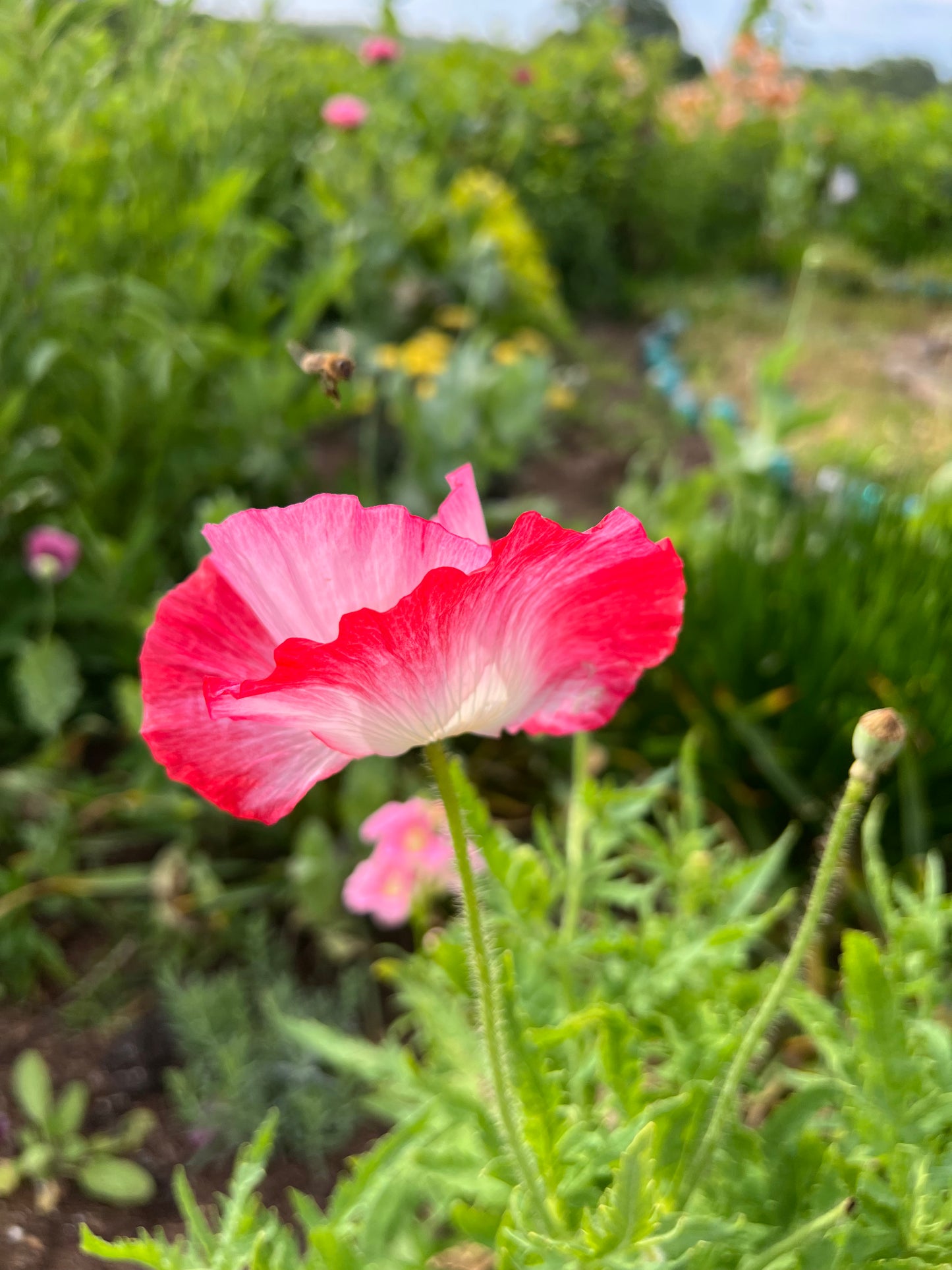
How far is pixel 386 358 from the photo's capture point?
9.35 feet

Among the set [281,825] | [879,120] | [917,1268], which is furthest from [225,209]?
[879,120]

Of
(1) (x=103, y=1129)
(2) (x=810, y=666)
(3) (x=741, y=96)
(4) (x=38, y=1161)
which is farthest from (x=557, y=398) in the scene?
(3) (x=741, y=96)

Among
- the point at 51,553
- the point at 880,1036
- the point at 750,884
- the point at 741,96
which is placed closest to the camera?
the point at 880,1036

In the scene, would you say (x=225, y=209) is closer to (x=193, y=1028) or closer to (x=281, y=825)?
(x=281, y=825)

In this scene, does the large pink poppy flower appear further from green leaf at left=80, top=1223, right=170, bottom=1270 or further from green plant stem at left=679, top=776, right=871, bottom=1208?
green leaf at left=80, top=1223, right=170, bottom=1270

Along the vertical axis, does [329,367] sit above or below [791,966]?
above

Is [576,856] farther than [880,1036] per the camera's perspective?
Yes

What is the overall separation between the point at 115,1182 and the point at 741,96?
8901mm

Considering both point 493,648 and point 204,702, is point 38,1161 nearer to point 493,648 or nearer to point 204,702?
point 204,702

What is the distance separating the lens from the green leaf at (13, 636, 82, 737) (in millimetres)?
1677

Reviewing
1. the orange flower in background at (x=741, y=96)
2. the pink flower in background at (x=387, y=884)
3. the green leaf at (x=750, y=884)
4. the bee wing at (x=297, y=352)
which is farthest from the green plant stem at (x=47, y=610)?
the orange flower in background at (x=741, y=96)

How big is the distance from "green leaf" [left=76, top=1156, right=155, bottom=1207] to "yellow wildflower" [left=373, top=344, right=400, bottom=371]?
6.93 feet

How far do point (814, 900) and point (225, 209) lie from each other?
1799mm

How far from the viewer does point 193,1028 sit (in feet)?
4.90
